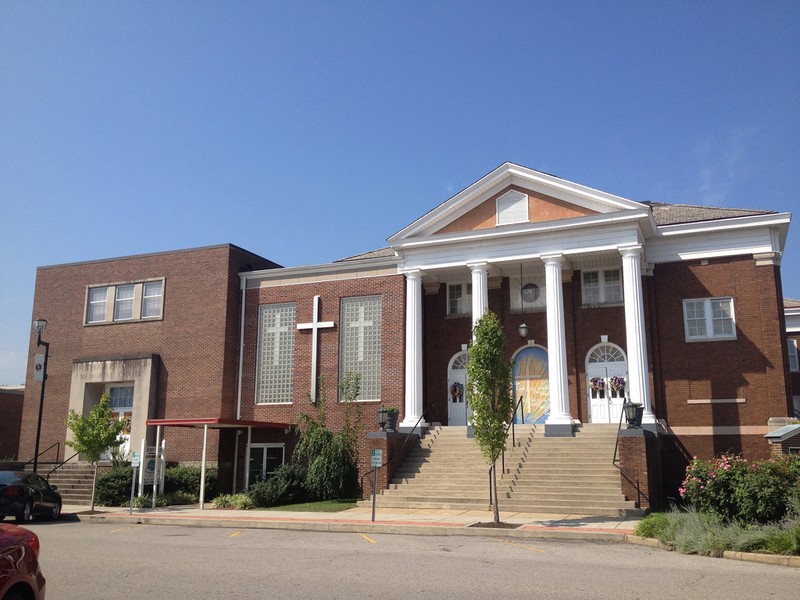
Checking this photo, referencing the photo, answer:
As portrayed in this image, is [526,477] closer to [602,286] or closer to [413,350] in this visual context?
[413,350]

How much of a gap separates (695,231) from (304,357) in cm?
1498

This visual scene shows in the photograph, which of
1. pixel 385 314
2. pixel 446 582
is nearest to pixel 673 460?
pixel 385 314

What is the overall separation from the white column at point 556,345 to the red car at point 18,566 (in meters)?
19.0

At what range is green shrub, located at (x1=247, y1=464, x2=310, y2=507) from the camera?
76.6 ft

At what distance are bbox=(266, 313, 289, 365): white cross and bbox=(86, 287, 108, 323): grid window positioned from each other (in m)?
7.82

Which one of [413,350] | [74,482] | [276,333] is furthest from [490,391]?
[74,482]

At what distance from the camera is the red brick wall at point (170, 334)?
29.4 metres

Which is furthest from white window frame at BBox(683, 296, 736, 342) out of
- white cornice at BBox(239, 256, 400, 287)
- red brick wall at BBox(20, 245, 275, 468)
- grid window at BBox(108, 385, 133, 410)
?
grid window at BBox(108, 385, 133, 410)


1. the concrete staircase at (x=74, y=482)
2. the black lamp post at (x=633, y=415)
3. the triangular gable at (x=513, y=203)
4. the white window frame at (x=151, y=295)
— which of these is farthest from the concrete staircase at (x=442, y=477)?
the white window frame at (x=151, y=295)

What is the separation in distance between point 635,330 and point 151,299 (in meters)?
19.6

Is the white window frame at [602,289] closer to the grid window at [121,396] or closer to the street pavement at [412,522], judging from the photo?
the street pavement at [412,522]

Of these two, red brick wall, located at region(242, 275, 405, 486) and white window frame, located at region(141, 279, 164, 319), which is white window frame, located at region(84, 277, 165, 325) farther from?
red brick wall, located at region(242, 275, 405, 486)

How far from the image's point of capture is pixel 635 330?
77.3 feet

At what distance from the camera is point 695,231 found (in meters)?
25.0
